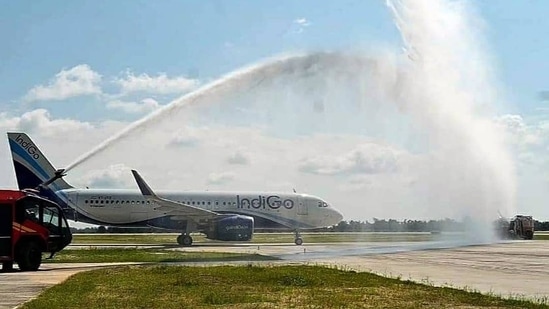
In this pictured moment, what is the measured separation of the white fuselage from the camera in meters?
64.1

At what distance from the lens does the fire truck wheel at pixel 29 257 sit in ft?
99.8

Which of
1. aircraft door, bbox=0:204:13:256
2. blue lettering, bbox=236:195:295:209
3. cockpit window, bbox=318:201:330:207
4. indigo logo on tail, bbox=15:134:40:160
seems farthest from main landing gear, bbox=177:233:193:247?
aircraft door, bbox=0:204:13:256

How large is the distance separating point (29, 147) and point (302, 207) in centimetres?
2469

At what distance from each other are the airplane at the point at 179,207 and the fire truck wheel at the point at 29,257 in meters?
24.4

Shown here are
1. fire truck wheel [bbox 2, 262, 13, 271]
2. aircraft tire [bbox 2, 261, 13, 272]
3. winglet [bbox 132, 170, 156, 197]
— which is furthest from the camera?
winglet [bbox 132, 170, 156, 197]

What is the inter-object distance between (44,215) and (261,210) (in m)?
37.5

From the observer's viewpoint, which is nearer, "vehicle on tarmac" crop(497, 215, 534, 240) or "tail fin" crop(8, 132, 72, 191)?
"tail fin" crop(8, 132, 72, 191)

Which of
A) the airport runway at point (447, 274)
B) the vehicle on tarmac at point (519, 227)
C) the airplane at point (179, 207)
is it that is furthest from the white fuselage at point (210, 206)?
the airport runway at point (447, 274)

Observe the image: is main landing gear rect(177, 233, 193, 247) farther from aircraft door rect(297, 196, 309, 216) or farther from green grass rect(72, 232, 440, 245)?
aircraft door rect(297, 196, 309, 216)

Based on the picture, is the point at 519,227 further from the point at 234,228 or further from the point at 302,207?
the point at 234,228

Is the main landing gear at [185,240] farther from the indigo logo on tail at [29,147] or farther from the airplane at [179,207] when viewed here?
the indigo logo on tail at [29,147]

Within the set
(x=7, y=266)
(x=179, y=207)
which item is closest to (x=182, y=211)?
(x=179, y=207)

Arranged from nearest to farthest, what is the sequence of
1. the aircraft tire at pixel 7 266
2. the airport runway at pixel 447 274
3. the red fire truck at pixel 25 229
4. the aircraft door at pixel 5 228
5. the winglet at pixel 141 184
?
the airport runway at pixel 447 274 → the aircraft door at pixel 5 228 → the red fire truck at pixel 25 229 → the aircraft tire at pixel 7 266 → the winglet at pixel 141 184

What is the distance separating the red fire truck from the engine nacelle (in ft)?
95.0
